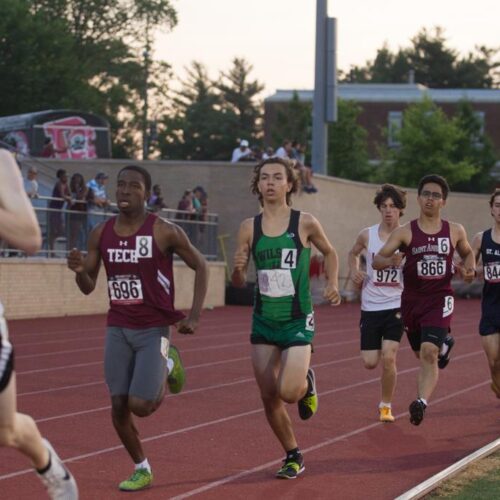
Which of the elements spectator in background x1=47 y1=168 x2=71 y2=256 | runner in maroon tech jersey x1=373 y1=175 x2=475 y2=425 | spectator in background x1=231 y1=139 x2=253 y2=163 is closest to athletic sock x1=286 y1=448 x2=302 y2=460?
runner in maroon tech jersey x1=373 y1=175 x2=475 y2=425

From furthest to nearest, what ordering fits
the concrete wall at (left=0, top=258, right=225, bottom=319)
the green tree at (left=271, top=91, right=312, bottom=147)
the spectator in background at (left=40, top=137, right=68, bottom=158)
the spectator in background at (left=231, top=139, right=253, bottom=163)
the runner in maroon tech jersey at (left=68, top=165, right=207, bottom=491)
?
the green tree at (left=271, top=91, right=312, bottom=147), the spectator in background at (left=40, top=137, right=68, bottom=158), the spectator in background at (left=231, top=139, right=253, bottom=163), the concrete wall at (left=0, top=258, right=225, bottom=319), the runner in maroon tech jersey at (left=68, top=165, right=207, bottom=491)

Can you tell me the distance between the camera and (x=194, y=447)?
1014 cm

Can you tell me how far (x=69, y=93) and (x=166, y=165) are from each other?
3268 centimetres

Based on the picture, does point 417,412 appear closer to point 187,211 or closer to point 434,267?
point 434,267

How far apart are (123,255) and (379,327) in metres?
4.36

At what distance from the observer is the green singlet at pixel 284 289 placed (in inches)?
345

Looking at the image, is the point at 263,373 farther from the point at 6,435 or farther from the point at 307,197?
the point at 307,197

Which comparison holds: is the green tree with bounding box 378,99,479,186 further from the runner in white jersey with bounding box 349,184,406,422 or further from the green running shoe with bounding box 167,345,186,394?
the green running shoe with bounding box 167,345,186,394

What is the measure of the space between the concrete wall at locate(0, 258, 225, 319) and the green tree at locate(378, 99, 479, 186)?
3789 cm

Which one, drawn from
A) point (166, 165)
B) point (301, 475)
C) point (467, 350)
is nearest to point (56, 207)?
point (467, 350)

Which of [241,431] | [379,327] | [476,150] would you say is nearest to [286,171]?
[241,431]

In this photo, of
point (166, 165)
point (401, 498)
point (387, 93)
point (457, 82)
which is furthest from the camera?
point (457, 82)

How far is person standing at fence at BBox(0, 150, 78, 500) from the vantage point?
516cm

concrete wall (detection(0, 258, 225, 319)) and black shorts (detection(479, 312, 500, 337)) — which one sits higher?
black shorts (detection(479, 312, 500, 337))
